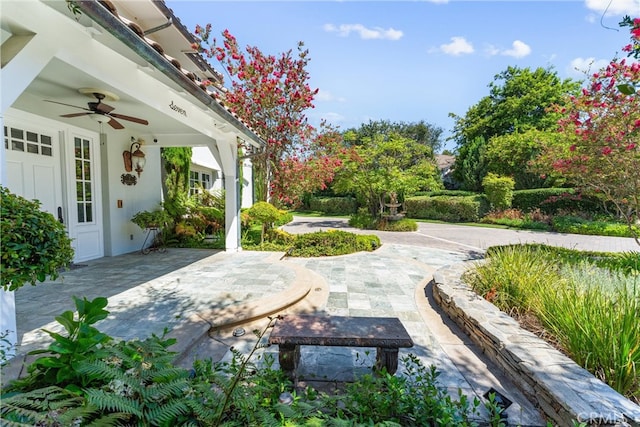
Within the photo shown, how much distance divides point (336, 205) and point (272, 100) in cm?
A: 1561

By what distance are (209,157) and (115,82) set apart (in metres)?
8.11

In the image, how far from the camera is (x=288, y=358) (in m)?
2.30

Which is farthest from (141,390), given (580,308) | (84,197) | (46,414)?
(84,197)

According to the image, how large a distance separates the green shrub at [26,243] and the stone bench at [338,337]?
1712mm

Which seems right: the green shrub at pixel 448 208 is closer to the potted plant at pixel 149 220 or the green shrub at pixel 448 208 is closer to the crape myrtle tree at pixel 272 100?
the crape myrtle tree at pixel 272 100

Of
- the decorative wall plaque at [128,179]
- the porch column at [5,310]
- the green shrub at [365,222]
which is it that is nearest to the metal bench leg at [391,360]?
the porch column at [5,310]

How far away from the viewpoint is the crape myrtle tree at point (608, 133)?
15.6ft

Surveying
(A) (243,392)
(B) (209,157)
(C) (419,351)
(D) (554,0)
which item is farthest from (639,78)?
(B) (209,157)

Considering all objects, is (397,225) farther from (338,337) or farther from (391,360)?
(338,337)

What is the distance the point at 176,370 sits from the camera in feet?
5.26

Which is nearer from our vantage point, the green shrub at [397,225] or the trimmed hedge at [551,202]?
the green shrub at [397,225]

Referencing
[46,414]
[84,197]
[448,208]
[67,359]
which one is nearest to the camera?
[46,414]

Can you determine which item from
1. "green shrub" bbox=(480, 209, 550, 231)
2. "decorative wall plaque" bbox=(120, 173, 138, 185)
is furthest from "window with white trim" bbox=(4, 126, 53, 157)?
"green shrub" bbox=(480, 209, 550, 231)

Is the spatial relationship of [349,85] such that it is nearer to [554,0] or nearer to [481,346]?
[554,0]
